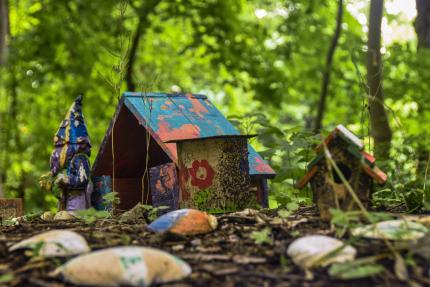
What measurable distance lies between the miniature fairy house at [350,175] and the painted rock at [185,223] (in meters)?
0.58

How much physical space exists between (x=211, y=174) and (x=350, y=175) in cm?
132

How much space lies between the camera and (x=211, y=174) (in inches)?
175

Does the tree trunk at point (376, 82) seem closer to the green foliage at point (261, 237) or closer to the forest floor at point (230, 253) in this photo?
the forest floor at point (230, 253)

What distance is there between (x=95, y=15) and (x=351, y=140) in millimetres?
10535

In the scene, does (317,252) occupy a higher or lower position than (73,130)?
lower

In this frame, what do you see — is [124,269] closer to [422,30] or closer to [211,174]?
[211,174]

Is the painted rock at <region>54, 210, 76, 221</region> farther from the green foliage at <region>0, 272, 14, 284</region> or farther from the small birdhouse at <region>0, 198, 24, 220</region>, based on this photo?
the green foliage at <region>0, 272, 14, 284</region>

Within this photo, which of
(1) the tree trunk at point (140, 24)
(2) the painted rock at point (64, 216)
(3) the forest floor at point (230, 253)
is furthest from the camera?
(1) the tree trunk at point (140, 24)

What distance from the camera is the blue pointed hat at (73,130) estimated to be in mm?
4996

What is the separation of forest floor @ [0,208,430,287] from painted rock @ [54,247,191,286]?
0.06 m

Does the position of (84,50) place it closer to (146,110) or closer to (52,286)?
(146,110)

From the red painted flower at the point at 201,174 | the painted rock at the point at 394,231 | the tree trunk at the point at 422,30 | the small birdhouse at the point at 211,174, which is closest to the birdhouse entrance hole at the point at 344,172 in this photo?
the painted rock at the point at 394,231

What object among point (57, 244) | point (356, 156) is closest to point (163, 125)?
point (356, 156)

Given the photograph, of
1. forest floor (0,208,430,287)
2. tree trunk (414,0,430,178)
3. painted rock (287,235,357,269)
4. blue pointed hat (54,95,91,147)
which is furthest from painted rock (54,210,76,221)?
tree trunk (414,0,430,178)
